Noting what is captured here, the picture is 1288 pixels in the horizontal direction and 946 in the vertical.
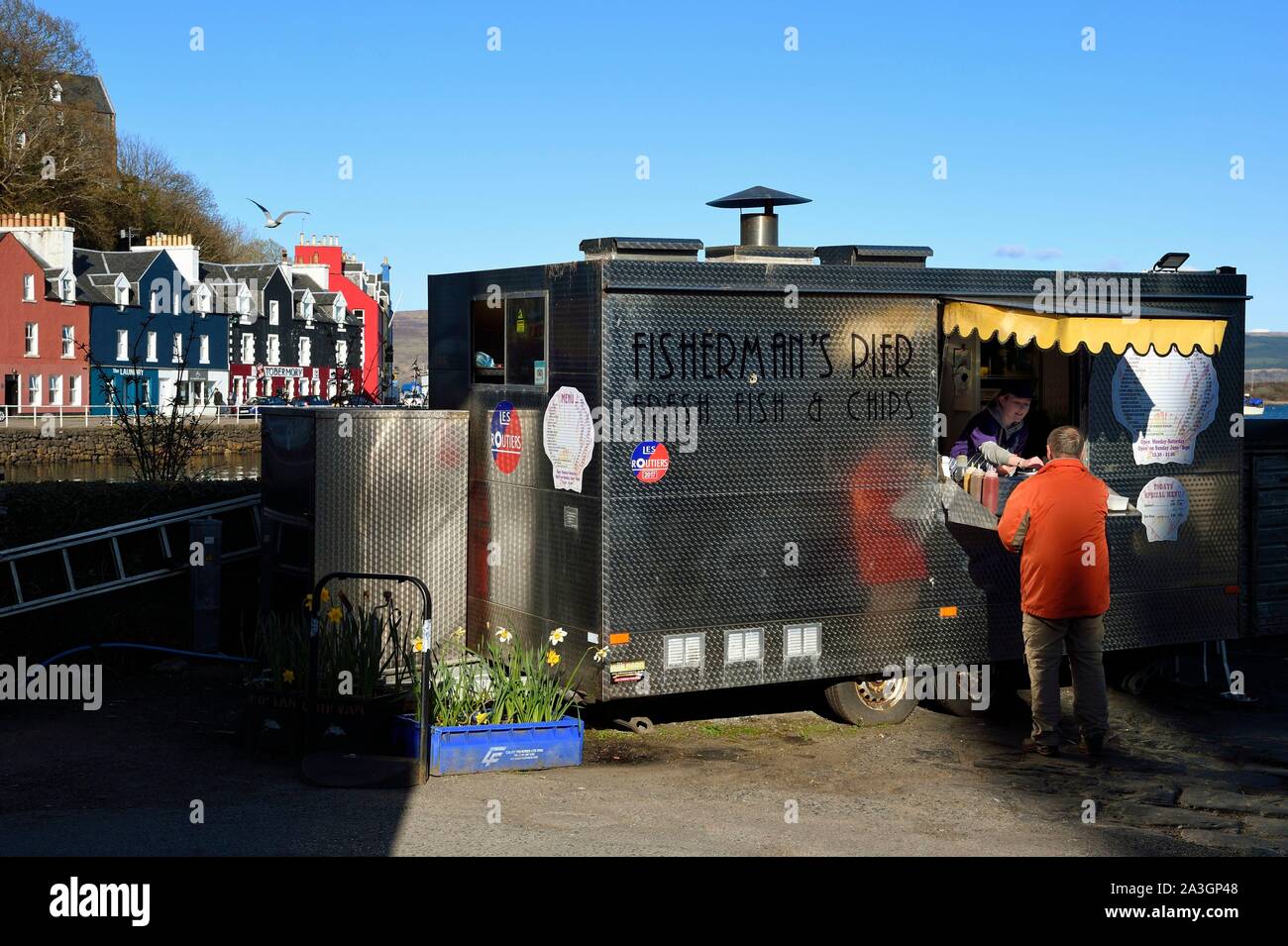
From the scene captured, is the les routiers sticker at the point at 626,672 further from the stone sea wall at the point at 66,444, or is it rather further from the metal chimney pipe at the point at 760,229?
the stone sea wall at the point at 66,444

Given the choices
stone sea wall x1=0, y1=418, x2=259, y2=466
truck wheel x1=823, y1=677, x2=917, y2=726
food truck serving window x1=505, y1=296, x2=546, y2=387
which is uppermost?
food truck serving window x1=505, y1=296, x2=546, y2=387

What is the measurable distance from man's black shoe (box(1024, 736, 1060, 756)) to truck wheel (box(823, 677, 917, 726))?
1083mm

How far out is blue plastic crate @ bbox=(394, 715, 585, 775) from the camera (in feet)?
28.8

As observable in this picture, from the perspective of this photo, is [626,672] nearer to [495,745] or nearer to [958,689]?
[495,745]

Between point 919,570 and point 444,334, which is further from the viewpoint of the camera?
point 444,334

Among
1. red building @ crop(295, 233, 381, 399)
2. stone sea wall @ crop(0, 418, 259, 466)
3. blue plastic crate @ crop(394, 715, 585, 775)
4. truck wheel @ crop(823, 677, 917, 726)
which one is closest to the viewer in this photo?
blue plastic crate @ crop(394, 715, 585, 775)

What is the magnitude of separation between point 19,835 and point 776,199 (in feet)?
22.0

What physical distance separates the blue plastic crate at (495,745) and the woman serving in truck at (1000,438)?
12.5 ft

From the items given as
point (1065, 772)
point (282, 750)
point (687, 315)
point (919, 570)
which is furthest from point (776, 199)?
point (282, 750)

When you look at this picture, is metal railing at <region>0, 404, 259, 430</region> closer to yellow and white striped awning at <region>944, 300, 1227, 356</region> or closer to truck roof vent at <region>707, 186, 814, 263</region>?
truck roof vent at <region>707, 186, 814, 263</region>

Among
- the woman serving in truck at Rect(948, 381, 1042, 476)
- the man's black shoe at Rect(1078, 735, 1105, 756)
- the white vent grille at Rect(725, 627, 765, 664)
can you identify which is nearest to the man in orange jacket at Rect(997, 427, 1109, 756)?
the man's black shoe at Rect(1078, 735, 1105, 756)

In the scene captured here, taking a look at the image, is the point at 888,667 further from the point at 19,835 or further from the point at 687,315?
the point at 19,835
